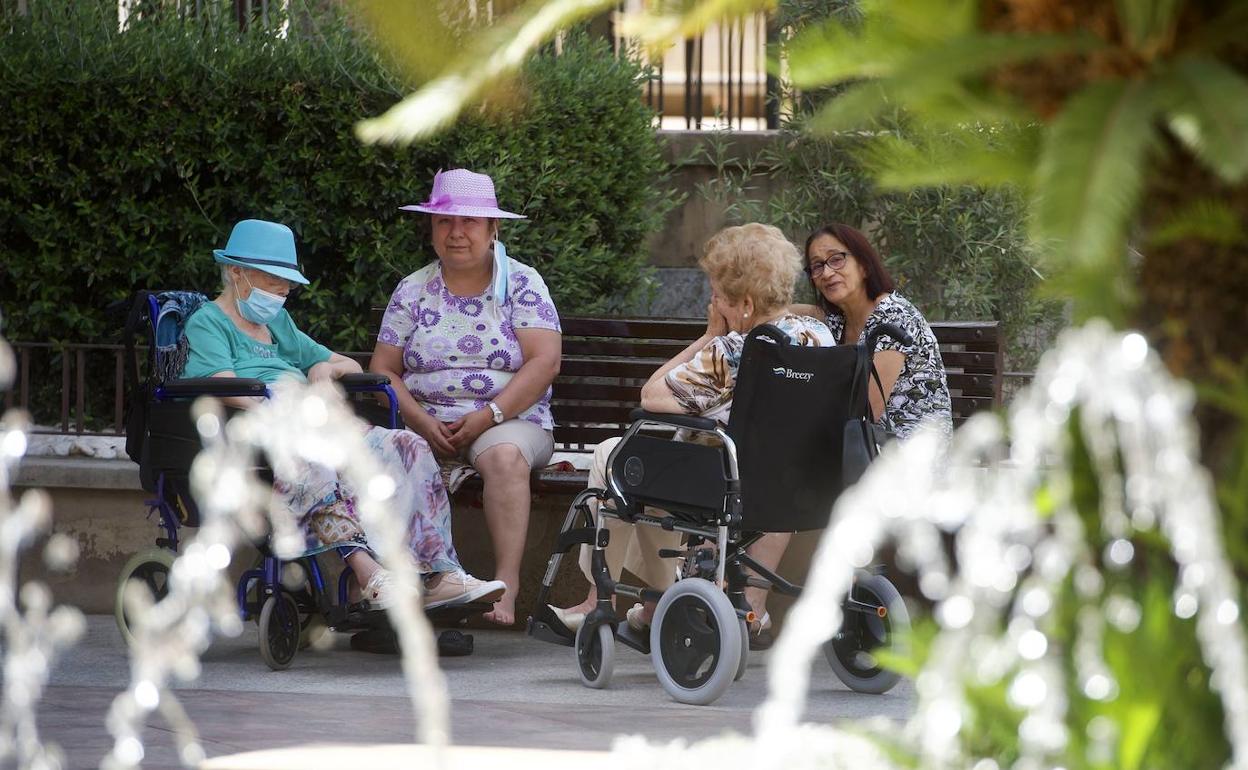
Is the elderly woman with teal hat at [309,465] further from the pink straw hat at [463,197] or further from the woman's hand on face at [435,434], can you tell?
the pink straw hat at [463,197]

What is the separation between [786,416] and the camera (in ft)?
17.1

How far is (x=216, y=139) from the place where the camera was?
7.45 m

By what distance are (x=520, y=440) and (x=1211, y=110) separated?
170 inches

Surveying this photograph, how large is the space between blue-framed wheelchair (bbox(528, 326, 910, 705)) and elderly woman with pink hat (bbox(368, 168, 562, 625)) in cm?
93

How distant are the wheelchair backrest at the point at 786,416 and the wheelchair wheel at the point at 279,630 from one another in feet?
4.86

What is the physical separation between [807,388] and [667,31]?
2.79m

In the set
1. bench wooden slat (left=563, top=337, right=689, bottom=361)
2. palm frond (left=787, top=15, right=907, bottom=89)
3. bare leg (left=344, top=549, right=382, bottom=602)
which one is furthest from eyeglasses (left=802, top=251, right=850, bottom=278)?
palm frond (left=787, top=15, right=907, bottom=89)

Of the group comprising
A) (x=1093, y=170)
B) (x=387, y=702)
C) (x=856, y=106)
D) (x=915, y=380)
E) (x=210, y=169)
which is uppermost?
(x=210, y=169)

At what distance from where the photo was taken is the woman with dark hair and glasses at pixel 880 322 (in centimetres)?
589

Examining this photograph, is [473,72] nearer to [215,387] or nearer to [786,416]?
[786,416]

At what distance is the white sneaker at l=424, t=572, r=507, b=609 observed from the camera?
570 cm

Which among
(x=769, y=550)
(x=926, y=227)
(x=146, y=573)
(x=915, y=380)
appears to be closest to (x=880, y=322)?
(x=915, y=380)

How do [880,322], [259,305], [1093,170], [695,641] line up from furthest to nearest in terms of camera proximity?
[259,305] < [880,322] < [695,641] < [1093,170]

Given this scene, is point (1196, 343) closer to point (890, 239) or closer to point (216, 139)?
point (216, 139)
